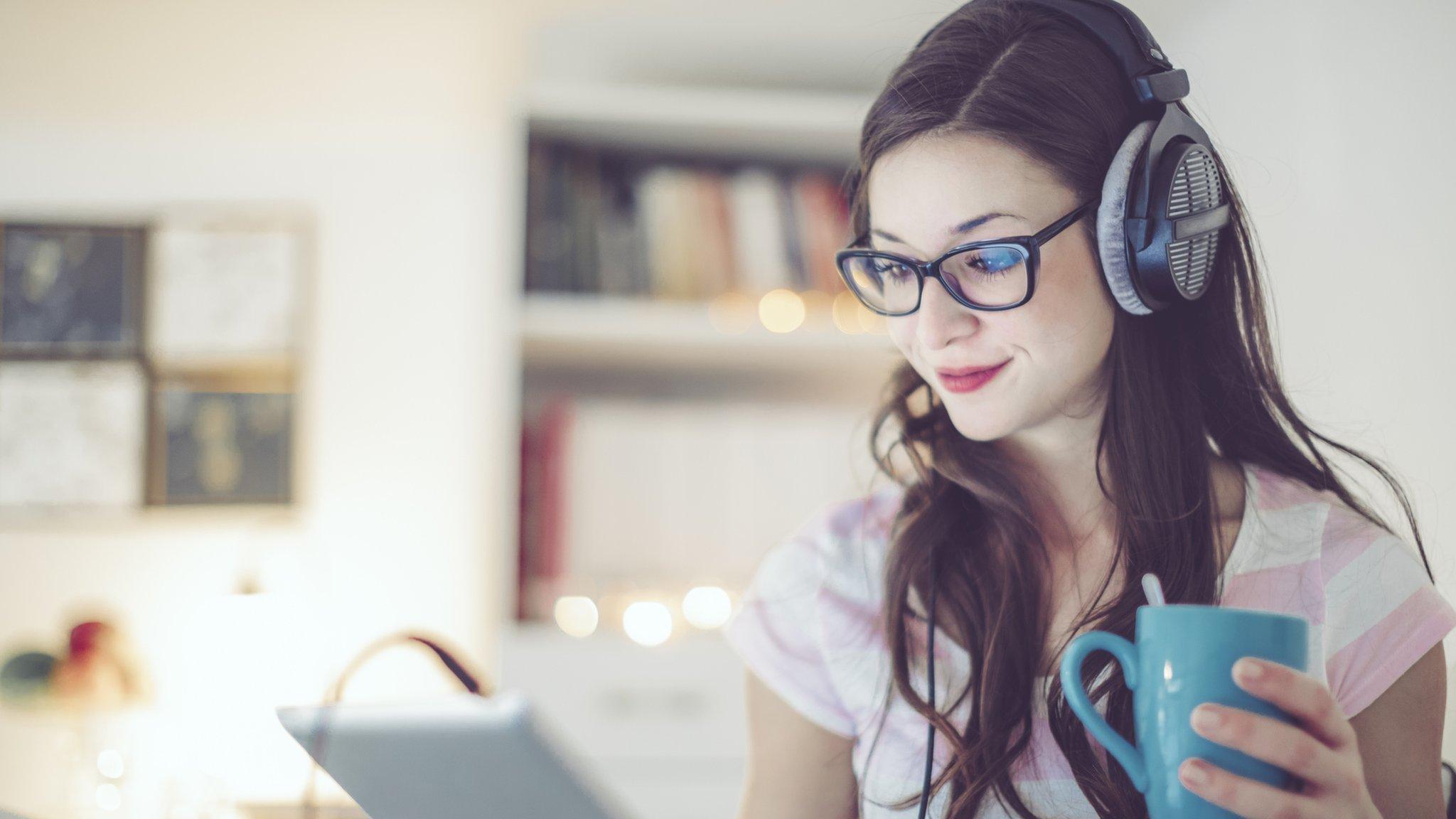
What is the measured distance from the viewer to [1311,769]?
42 cm

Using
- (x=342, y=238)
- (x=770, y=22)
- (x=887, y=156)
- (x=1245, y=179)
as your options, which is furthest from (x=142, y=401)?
(x=1245, y=179)

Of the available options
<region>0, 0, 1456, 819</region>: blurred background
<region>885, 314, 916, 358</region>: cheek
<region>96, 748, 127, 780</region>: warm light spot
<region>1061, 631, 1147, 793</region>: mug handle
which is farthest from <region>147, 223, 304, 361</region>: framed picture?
<region>1061, 631, 1147, 793</region>: mug handle

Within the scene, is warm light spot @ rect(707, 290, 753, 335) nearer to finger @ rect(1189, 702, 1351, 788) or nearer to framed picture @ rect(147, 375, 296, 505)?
framed picture @ rect(147, 375, 296, 505)

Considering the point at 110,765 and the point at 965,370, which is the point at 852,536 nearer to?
the point at 965,370

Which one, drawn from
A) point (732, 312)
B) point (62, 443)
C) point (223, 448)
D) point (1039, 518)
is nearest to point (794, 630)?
point (1039, 518)

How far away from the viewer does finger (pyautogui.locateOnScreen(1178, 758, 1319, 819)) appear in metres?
0.42

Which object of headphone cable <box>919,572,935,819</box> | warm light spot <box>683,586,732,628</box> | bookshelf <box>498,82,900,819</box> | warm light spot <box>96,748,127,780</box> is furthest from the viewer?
warm light spot <box>96,748,127,780</box>

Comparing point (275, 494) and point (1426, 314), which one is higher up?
point (1426, 314)

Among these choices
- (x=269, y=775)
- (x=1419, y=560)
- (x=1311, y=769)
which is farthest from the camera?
(x=269, y=775)

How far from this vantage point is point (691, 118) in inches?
57.7

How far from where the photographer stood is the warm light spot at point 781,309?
1.49 m

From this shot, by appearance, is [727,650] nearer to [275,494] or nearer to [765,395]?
[765,395]

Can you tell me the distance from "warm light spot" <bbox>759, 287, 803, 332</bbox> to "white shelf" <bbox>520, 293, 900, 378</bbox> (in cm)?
3

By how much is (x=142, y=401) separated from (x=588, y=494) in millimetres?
862
